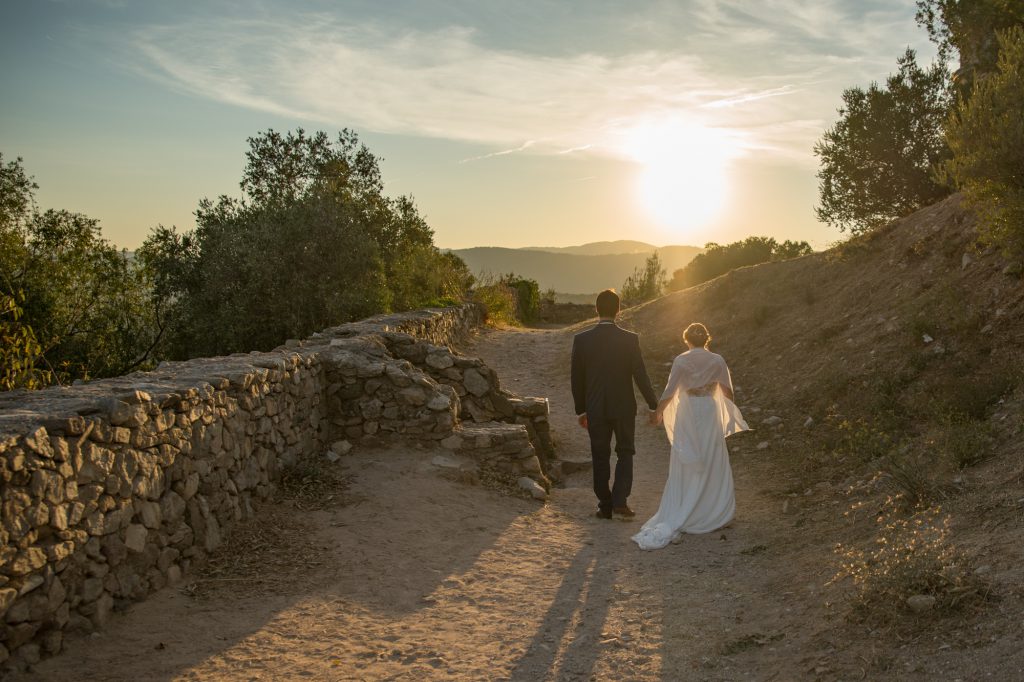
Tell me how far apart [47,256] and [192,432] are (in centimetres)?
1390

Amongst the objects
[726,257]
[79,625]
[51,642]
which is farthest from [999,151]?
[726,257]

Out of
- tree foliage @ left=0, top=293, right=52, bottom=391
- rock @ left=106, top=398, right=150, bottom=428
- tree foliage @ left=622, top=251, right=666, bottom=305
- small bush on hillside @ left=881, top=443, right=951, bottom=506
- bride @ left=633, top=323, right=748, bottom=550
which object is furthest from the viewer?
tree foliage @ left=622, top=251, right=666, bottom=305

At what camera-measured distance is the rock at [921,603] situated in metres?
4.33

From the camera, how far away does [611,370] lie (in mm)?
7996

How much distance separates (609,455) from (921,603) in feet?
12.8

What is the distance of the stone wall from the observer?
418 centimetres

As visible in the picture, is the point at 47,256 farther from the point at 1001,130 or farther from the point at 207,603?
the point at 1001,130

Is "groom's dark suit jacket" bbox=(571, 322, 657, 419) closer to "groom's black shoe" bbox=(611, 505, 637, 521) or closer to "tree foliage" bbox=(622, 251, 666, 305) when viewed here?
"groom's black shoe" bbox=(611, 505, 637, 521)

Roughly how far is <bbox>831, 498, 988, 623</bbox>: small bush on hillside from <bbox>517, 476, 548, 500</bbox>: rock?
347cm

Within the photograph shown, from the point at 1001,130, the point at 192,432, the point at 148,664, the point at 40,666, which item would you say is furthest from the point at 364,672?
the point at 1001,130

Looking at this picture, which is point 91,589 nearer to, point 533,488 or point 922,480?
point 533,488

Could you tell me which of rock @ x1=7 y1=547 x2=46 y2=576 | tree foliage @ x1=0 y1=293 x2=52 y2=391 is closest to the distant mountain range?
tree foliage @ x1=0 y1=293 x2=52 y2=391

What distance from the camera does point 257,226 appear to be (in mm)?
15977

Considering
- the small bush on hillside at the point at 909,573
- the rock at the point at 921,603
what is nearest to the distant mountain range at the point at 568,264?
the small bush on hillside at the point at 909,573
